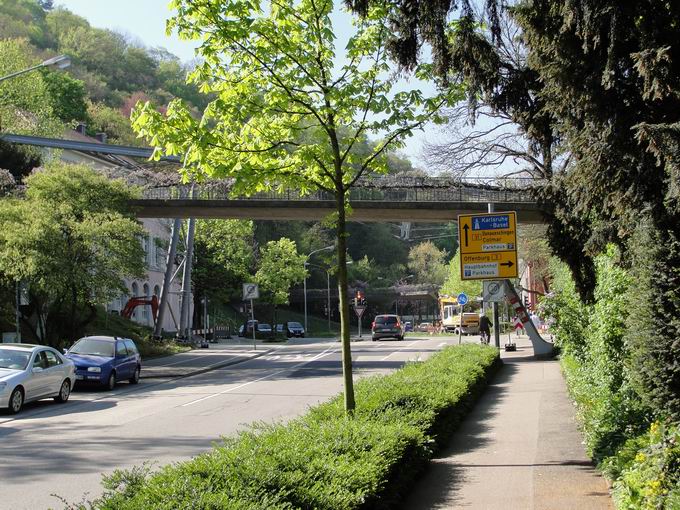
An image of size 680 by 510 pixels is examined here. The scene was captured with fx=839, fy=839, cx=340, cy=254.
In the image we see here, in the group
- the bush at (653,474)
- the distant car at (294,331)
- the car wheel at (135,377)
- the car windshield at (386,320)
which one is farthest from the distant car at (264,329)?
the bush at (653,474)

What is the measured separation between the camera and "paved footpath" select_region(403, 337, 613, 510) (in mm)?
7754

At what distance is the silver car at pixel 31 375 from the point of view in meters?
17.1

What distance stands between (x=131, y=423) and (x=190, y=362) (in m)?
19.5

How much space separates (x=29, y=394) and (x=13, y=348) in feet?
4.80

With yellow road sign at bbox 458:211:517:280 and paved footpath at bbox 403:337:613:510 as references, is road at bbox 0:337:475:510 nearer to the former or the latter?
paved footpath at bbox 403:337:613:510

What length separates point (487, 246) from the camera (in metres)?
21.2

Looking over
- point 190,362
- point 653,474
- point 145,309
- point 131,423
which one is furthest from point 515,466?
point 145,309

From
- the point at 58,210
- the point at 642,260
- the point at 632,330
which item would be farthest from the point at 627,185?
the point at 58,210

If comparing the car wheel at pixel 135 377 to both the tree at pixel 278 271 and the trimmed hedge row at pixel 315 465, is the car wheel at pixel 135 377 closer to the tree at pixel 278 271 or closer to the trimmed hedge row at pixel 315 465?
the trimmed hedge row at pixel 315 465

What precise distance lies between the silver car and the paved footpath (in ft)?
30.7

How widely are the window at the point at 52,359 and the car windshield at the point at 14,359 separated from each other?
60 centimetres

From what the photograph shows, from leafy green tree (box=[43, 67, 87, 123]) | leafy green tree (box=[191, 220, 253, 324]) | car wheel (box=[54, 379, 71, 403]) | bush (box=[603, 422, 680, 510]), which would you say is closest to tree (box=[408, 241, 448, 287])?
leafy green tree (box=[43, 67, 87, 123])

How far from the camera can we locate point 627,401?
977cm

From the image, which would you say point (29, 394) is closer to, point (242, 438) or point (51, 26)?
point (242, 438)
